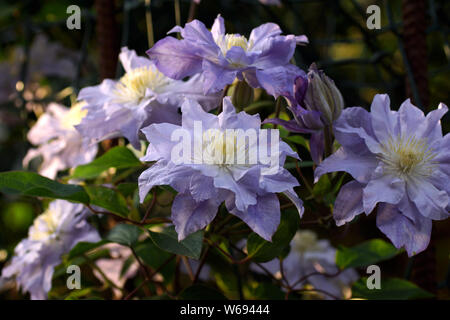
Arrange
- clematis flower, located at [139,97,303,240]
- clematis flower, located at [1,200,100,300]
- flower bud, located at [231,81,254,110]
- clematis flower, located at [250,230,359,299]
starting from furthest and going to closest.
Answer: clematis flower, located at [250,230,359,299] → clematis flower, located at [1,200,100,300] → flower bud, located at [231,81,254,110] → clematis flower, located at [139,97,303,240]

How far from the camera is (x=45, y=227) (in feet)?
2.04

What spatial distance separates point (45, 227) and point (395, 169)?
441 mm

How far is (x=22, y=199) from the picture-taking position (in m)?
0.89

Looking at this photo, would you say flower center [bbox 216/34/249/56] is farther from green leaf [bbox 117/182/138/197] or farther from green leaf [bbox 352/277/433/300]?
green leaf [bbox 352/277/433/300]

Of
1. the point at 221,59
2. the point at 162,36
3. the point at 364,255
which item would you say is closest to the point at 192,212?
the point at 221,59

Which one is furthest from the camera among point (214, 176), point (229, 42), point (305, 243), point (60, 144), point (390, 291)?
point (305, 243)

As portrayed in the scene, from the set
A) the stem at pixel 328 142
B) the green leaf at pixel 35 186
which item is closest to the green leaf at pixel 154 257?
the green leaf at pixel 35 186

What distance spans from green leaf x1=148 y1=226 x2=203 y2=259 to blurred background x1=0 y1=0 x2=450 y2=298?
0.75 feet

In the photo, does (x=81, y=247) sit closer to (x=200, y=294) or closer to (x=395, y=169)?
(x=200, y=294)

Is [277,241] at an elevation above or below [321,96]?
below

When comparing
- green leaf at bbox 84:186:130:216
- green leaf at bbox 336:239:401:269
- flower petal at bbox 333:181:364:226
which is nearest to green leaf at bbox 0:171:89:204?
green leaf at bbox 84:186:130:216

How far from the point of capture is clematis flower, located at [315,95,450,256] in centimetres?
40

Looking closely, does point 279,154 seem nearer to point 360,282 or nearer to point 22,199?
point 360,282

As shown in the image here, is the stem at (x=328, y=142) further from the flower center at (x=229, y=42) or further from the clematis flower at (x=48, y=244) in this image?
the clematis flower at (x=48, y=244)
